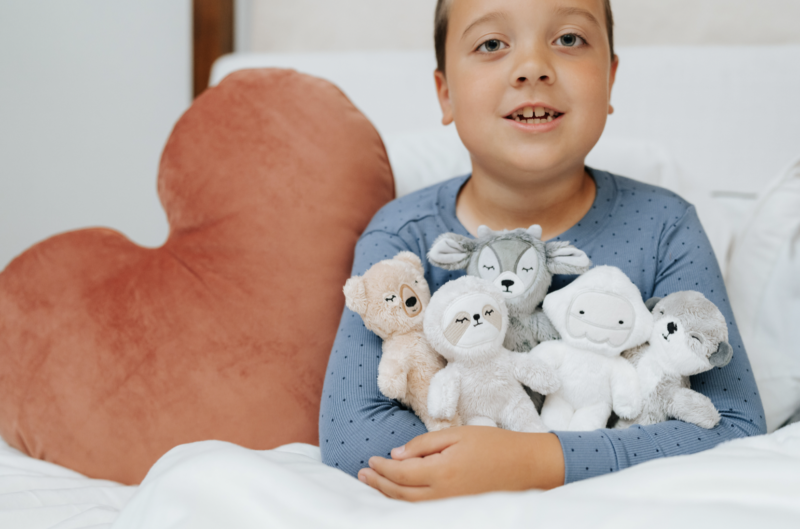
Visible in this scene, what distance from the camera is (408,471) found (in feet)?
1.84

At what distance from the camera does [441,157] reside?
1112mm

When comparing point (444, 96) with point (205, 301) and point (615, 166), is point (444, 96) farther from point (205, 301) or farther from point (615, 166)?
point (205, 301)

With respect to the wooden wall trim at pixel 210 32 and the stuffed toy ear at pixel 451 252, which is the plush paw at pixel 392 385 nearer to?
the stuffed toy ear at pixel 451 252

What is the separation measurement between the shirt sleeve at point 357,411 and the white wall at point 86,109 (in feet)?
3.47

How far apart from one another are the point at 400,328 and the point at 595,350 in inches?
8.7

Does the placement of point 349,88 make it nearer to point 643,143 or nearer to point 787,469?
point 643,143

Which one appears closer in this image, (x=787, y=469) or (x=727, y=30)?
(x=787, y=469)

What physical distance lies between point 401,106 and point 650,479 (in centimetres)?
104

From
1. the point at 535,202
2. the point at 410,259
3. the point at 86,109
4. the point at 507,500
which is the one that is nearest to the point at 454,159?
the point at 535,202


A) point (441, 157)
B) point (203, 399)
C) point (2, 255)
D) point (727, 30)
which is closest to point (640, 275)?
point (441, 157)

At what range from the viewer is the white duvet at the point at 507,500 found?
1.37 ft

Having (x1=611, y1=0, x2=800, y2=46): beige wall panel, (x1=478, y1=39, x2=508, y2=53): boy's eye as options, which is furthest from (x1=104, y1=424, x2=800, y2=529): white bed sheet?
(x1=611, y1=0, x2=800, y2=46): beige wall panel

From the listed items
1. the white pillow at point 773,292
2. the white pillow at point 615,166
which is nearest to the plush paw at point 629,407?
the white pillow at point 773,292

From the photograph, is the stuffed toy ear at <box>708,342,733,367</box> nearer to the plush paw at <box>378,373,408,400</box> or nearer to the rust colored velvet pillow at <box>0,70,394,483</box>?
the plush paw at <box>378,373,408,400</box>
